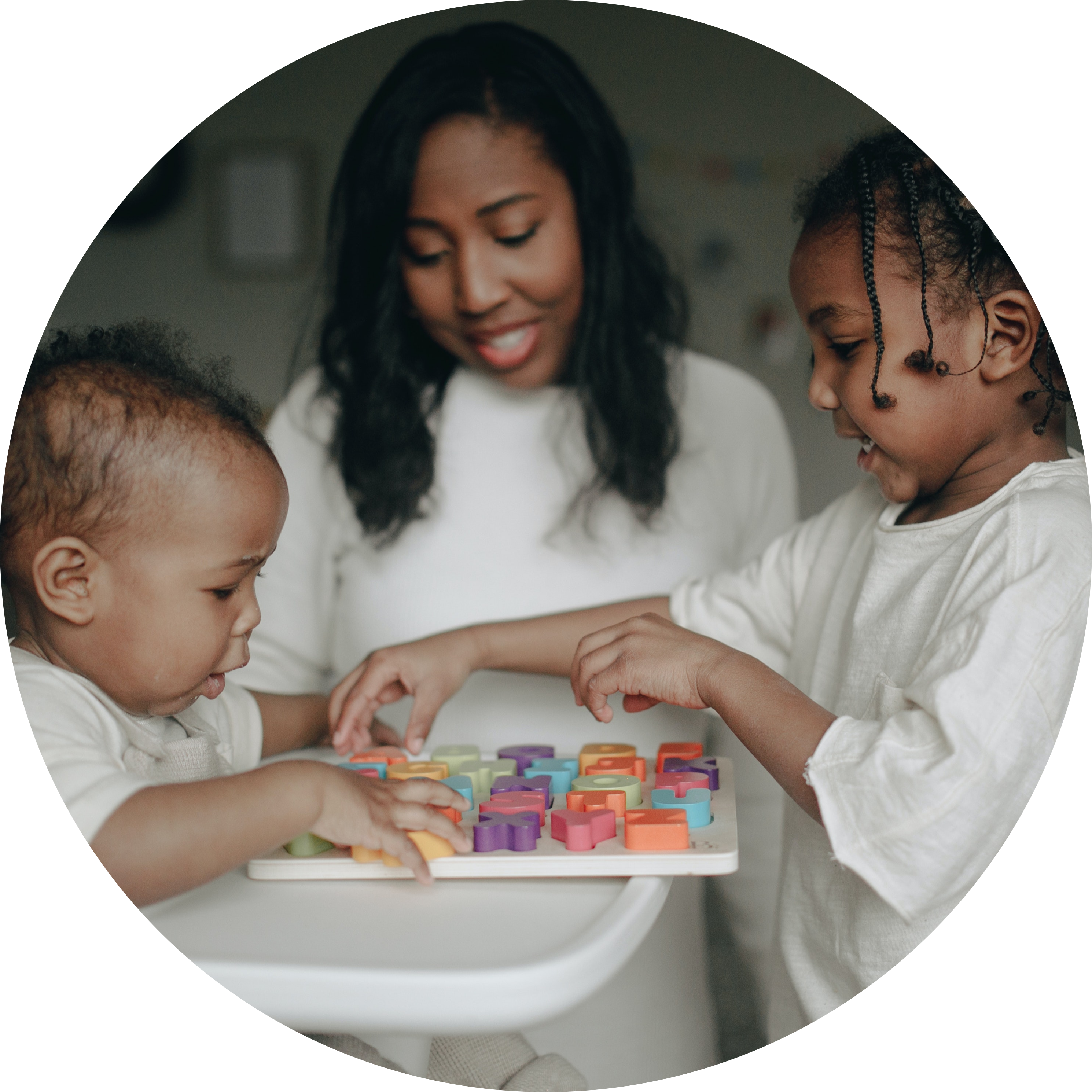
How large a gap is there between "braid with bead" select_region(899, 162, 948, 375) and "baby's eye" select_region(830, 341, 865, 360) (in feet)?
0.11

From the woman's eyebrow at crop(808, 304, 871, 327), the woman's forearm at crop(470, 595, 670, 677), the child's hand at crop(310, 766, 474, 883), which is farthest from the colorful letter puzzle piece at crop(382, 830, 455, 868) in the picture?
the woman's eyebrow at crop(808, 304, 871, 327)

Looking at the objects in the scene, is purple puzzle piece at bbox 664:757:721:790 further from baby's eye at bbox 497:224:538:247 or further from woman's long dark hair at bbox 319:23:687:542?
baby's eye at bbox 497:224:538:247

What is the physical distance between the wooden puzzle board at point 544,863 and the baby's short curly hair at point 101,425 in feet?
0.80

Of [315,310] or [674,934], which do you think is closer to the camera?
[674,934]

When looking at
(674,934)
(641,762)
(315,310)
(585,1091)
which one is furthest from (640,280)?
(585,1091)

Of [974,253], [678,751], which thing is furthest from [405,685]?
[974,253]

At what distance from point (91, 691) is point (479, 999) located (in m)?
0.34

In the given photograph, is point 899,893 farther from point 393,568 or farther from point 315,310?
point 315,310

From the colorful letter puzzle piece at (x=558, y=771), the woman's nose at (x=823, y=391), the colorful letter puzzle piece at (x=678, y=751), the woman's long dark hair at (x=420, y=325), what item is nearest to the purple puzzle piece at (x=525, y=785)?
the colorful letter puzzle piece at (x=558, y=771)

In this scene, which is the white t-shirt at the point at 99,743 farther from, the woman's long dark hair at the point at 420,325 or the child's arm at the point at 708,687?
the woman's long dark hair at the point at 420,325

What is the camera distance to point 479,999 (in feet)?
1.84

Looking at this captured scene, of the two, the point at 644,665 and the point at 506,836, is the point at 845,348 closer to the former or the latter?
the point at 644,665

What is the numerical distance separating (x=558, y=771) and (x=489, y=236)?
50cm

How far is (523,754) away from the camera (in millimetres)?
912
